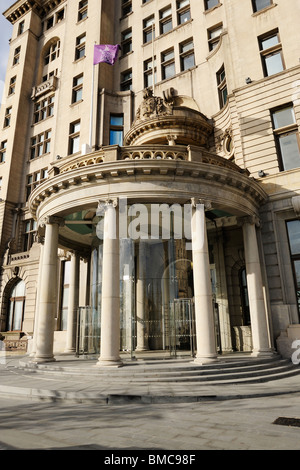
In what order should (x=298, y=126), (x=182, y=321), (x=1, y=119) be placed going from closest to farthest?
(x=182, y=321) → (x=298, y=126) → (x=1, y=119)

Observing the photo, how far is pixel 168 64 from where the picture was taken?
2597cm

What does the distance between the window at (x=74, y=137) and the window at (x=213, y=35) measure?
40.1ft

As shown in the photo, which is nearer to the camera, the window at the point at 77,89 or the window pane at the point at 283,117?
the window pane at the point at 283,117

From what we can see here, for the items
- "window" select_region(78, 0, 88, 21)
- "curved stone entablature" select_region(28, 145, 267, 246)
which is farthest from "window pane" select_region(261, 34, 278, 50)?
"window" select_region(78, 0, 88, 21)

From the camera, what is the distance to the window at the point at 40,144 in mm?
30117

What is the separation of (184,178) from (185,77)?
49.7 feet

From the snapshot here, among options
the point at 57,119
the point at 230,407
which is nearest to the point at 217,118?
the point at 57,119

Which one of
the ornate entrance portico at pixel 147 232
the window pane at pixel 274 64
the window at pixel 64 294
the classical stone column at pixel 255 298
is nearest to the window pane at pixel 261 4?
the window pane at pixel 274 64

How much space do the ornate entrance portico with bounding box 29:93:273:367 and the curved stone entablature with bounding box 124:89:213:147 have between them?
5.90 meters

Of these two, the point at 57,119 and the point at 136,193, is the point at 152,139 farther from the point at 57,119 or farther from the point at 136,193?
the point at 57,119

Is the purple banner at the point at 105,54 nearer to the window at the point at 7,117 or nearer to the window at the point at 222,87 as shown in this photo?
the window at the point at 222,87

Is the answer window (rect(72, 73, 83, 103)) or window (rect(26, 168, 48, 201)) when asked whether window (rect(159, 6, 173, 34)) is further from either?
window (rect(26, 168, 48, 201))

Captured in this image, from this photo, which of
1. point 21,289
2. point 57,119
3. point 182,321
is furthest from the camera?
point 57,119

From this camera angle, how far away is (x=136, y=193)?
11867mm
